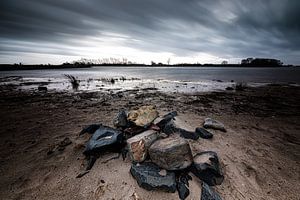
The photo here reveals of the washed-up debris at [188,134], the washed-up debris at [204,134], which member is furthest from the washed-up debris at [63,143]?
the washed-up debris at [204,134]

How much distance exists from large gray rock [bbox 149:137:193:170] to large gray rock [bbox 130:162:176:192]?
0.15m

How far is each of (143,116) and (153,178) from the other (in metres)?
2.00

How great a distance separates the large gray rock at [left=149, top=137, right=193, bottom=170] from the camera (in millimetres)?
3436

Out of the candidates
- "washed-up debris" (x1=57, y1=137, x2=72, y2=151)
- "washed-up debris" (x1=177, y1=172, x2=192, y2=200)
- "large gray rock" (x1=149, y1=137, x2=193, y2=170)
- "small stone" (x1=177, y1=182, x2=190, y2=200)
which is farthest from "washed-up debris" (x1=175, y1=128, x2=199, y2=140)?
"washed-up debris" (x1=57, y1=137, x2=72, y2=151)

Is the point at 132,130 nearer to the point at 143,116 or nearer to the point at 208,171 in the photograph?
the point at 143,116

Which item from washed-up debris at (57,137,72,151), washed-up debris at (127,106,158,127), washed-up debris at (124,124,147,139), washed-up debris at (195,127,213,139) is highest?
washed-up debris at (127,106,158,127)

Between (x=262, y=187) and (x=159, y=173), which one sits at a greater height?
(x=159, y=173)

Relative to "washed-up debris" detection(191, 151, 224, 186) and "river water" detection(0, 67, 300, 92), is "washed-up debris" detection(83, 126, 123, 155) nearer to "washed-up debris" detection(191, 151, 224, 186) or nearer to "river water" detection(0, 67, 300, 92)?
"washed-up debris" detection(191, 151, 224, 186)

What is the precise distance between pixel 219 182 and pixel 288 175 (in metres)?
1.88

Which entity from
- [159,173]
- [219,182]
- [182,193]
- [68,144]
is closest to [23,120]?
[68,144]

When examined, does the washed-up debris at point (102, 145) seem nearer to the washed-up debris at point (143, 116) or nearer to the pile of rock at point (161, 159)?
the pile of rock at point (161, 159)

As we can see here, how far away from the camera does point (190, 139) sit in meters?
5.04

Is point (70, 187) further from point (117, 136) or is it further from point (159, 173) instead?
point (159, 173)

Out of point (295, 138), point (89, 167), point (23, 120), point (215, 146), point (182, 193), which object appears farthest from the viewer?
point (23, 120)
